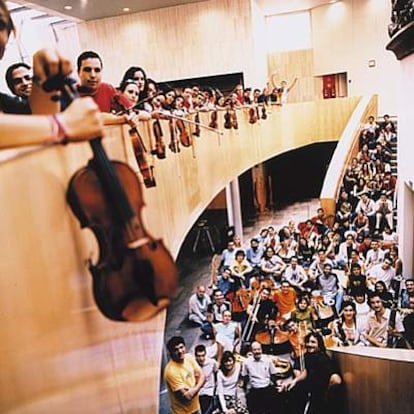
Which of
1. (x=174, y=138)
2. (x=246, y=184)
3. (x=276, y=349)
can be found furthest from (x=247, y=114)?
(x=246, y=184)

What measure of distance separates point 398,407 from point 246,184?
38.9ft

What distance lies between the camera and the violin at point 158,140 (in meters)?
4.38

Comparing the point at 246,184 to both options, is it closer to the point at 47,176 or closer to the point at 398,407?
the point at 398,407

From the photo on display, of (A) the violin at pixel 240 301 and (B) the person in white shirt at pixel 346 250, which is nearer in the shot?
(A) the violin at pixel 240 301

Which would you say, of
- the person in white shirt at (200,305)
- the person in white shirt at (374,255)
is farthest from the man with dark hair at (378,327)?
the person in white shirt at (200,305)

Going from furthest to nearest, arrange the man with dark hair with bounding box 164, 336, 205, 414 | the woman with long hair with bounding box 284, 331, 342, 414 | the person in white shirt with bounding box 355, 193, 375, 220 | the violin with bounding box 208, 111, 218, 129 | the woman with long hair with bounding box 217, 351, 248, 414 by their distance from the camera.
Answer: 1. the person in white shirt with bounding box 355, 193, 375, 220
2. the violin with bounding box 208, 111, 218, 129
3. the woman with long hair with bounding box 217, 351, 248, 414
4. the woman with long hair with bounding box 284, 331, 342, 414
5. the man with dark hair with bounding box 164, 336, 205, 414

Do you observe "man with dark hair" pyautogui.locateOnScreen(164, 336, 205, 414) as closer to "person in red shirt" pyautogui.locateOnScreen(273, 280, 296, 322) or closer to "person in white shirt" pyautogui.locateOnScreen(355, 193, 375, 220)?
"person in red shirt" pyautogui.locateOnScreen(273, 280, 296, 322)

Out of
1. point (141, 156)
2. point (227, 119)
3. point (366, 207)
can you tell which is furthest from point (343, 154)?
point (141, 156)

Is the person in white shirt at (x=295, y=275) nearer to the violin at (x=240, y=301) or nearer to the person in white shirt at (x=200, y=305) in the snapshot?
the violin at (x=240, y=301)

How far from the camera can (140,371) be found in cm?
309

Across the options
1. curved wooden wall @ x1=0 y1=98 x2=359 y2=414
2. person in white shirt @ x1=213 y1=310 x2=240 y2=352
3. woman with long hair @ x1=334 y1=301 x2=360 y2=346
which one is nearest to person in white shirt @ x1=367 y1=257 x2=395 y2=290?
woman with long hair @ x1=334 y1=301 x2=360 y2=346

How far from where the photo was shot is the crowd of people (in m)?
4.47

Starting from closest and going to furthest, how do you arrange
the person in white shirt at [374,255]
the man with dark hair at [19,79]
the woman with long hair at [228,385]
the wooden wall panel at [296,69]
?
the man with dark hair at [19,79] < the woman with long hair at [228,385] < the person in white shirt at [374,255] < the wooden wall panel at [296,69]

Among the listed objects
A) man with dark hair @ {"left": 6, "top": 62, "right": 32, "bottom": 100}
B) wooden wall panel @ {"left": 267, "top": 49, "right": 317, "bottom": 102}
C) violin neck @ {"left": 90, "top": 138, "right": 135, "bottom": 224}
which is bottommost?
violin neck @ {"left": 90, "top": 138, "right": 135, "bottom": 224}
